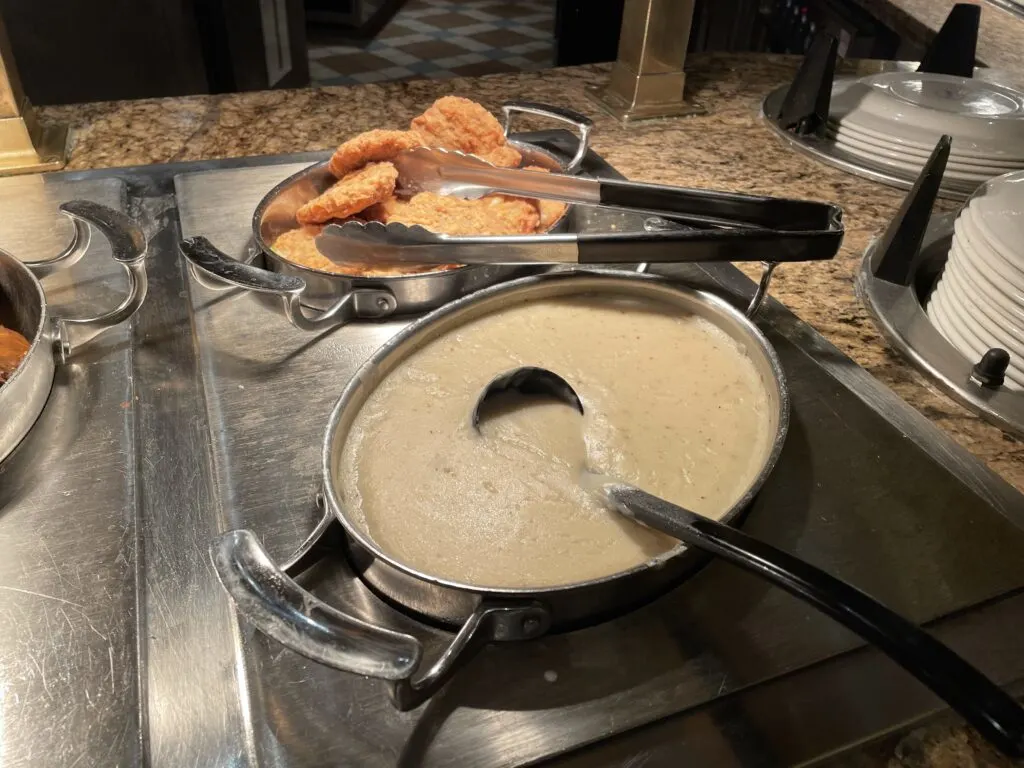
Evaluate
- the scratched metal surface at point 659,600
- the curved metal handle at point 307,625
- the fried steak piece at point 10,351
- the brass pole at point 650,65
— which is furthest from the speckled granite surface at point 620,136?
the curved metal handle at point 307,625

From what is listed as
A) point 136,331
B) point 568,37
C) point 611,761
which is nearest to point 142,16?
point 568,37

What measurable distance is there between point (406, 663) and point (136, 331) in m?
0.56

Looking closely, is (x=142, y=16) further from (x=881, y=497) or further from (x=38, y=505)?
(x=881, y=497)

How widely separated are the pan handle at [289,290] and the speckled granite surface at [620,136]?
463 mm

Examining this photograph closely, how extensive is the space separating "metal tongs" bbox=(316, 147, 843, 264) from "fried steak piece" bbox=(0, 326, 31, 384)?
0.30m

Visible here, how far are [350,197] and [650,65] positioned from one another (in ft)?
2.20

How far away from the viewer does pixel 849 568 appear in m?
0.59

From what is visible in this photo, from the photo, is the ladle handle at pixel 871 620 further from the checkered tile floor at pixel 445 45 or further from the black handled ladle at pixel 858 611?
the checkered tile floor at pixel 445 45

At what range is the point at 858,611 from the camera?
43 cm

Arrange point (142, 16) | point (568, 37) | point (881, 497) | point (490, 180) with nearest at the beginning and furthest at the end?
point (881, 497), point (490, 180), point (142, 16), point (568, 37)

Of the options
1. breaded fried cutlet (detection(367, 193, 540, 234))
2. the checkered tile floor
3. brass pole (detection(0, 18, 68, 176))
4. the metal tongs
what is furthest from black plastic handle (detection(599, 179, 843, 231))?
the checkered tile floor

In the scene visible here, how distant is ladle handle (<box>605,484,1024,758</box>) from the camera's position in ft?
1.24

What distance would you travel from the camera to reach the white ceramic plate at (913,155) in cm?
114

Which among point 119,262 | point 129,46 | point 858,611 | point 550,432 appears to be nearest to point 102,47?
point 129,46
